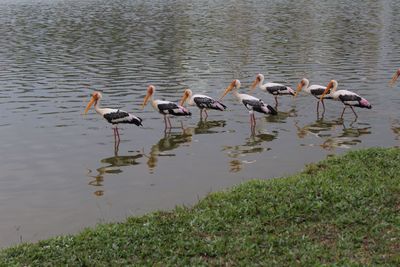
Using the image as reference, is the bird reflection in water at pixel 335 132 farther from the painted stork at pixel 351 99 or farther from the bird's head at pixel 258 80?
the bird's head at pixel 258 80

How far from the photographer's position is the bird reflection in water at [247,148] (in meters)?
16.1

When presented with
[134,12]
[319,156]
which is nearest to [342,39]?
[319,156]

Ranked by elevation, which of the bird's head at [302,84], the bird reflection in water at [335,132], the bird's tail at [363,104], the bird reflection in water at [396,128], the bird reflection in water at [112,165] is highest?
the bird's head at [302,84]

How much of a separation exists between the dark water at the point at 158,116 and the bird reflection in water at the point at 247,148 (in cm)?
6

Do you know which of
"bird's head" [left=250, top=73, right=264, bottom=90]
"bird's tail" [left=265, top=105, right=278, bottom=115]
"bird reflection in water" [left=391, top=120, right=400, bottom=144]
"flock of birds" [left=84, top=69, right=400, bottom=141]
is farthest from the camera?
"bird's head" [left=250, top=73, right=264, bottom=90]

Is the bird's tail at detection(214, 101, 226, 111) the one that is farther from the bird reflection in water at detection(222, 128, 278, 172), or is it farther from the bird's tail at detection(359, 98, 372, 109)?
the bird's tail at detection(359, 98, 372, 109)

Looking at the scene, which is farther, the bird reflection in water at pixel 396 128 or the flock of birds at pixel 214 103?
the flock of birds at pixel 214 103

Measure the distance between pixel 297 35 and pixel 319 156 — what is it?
91.8 ft

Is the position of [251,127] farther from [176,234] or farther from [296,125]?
[176,234]

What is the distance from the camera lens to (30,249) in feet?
30.5

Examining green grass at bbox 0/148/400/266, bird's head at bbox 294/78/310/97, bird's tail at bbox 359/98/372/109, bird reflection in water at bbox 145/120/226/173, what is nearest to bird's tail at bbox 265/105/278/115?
bird reflection in water at bbox 145/120/226/173

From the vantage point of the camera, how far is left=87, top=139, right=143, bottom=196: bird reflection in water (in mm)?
14859

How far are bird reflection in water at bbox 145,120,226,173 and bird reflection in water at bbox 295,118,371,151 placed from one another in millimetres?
3049

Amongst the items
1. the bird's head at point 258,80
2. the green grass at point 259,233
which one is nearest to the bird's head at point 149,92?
the bird's head at point 258,80
